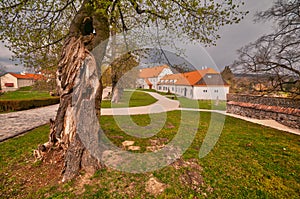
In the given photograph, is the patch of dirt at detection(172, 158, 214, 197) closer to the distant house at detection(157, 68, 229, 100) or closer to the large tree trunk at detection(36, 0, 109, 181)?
the large tree trunk at detection(36, 0, 109, 181)

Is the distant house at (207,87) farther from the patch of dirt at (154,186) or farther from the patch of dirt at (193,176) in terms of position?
the patch of dirt at (154,186)

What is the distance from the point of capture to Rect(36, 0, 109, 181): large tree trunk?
10.6ft

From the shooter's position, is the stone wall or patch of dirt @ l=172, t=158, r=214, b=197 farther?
the stone wall

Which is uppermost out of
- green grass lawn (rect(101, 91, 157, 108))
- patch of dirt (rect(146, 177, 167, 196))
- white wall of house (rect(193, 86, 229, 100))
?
white wall of house (rect(193, 86, 229, 100))

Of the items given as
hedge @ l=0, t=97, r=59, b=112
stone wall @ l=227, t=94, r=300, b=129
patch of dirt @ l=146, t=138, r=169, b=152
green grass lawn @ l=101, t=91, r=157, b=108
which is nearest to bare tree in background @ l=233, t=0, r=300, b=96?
stone wall @ l=227, t=94, r=300, b=129

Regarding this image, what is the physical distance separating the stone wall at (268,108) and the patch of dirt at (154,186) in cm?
887

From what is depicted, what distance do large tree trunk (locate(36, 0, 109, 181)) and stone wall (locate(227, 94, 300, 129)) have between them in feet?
32.9

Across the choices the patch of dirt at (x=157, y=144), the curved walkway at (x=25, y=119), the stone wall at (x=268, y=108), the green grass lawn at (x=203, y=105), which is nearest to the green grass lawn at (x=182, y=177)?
the patch of dirt at (x=157, y=144)

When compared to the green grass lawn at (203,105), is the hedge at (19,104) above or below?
above

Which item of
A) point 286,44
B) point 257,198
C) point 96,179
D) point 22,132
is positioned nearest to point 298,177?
point 257,198

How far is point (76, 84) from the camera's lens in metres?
3.39

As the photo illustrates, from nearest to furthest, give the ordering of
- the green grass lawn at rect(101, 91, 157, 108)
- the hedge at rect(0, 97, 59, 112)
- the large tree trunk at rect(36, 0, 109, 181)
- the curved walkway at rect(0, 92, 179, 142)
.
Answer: the large tree trunk at rect(36, 0, 109, 181) < the curved walkway at rect(0, 92, 179, 142) < the hedge at rect(0, 97, 59, 112) < the green grass lawn at rect(101, 91, 157, 108)

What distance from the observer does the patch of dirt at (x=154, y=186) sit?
2842mm

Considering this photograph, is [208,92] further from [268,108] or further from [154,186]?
[154,186]
